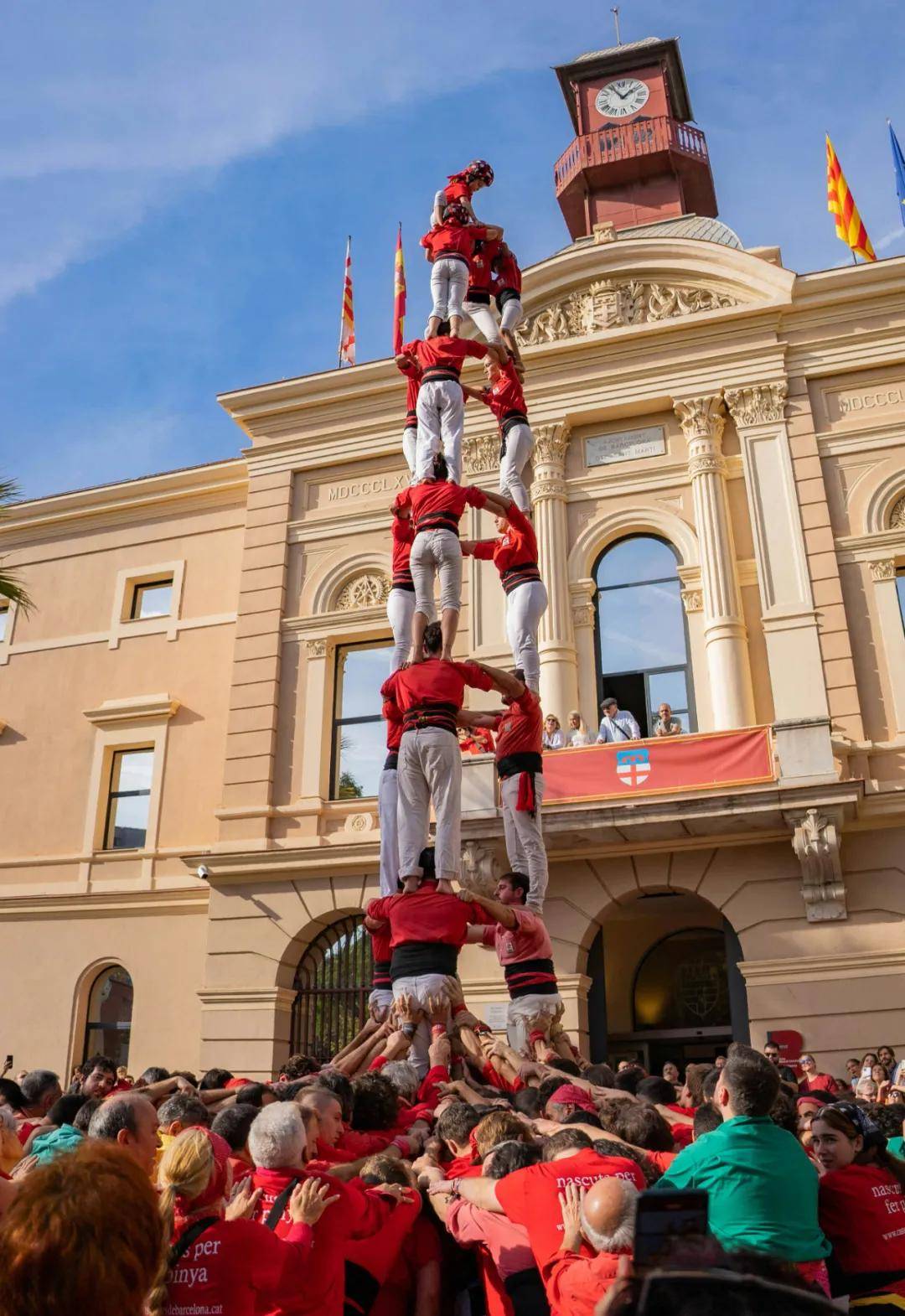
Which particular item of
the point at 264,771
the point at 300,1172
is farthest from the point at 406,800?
the point at 264,771

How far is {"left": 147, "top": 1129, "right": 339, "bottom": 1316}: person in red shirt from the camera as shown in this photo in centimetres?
295

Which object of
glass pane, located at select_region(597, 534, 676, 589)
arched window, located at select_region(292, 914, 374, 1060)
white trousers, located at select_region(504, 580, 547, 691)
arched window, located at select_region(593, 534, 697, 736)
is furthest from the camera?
glass pane, located at select_region(597, 534, 676, 589)

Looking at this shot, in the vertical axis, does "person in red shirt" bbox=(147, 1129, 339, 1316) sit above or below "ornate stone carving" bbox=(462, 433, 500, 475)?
below

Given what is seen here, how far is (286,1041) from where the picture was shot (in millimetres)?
16281

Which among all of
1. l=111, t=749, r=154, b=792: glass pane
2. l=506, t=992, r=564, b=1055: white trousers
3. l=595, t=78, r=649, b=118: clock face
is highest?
l=595, t=78, r=649, b=118: clock face

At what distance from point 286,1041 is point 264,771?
4047 mm

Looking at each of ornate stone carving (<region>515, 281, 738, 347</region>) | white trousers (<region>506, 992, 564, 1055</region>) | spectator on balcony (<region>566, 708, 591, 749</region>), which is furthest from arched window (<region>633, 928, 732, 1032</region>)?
ornate stone carving (<region>515, 281, 738, 347</region>)

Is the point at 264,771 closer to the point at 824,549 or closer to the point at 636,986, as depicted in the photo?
the point at 636,986

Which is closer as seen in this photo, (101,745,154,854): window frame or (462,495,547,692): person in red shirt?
(462,495,547,692): person in red shirt

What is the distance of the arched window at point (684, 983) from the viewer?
17141mm

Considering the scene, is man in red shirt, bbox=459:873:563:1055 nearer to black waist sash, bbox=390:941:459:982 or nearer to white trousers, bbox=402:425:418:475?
black waist sash, bbox=390:941:459:982

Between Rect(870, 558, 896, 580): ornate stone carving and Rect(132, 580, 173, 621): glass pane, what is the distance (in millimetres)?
11998

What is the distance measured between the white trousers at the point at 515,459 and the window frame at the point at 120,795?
34.8ft

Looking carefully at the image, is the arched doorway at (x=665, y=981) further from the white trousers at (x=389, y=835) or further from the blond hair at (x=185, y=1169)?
the blond hair at (x=185, y=1169)
